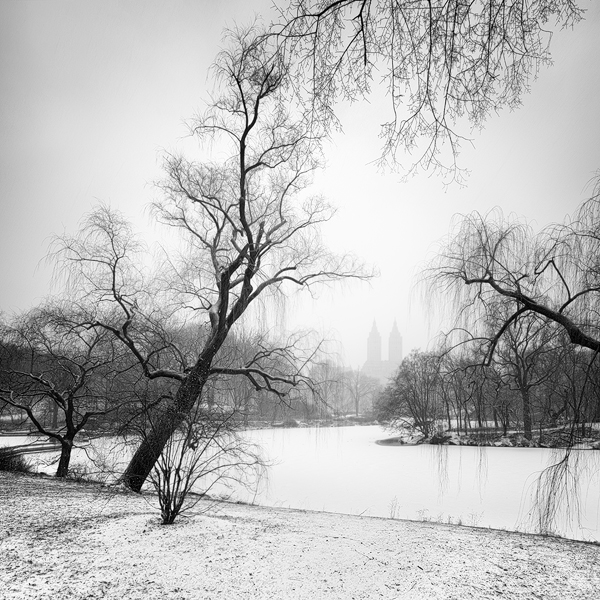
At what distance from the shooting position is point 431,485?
11664mm

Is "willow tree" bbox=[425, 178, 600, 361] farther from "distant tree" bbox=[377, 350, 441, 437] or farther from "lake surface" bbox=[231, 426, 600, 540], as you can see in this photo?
"distant tree" bbox=[377, 350, 441, 437]

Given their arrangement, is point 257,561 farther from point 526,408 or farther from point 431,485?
point 431,485

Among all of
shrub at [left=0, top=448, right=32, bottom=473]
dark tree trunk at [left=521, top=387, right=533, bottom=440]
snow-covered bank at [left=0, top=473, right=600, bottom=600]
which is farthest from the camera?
shrub at [left=0, top=448, right=32, bottom=473]

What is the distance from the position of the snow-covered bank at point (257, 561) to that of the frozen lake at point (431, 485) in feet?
5.49

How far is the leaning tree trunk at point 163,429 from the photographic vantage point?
5632 mm

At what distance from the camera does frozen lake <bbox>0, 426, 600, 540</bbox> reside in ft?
26.0

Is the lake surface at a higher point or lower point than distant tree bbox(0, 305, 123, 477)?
lower

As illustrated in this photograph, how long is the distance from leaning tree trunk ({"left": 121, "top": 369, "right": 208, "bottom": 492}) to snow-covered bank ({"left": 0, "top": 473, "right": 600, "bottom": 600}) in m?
1.05

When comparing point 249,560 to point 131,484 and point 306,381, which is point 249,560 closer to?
point 131,484

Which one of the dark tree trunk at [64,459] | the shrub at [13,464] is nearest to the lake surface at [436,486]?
the dark tree trunk at [64,459]

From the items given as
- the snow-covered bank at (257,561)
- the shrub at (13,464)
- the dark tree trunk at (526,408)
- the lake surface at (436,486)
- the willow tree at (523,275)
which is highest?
the willow tree at (523,275)

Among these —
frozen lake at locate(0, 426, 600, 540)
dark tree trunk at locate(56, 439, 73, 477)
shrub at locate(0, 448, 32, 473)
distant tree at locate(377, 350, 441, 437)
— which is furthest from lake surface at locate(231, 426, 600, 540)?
shrub at locate(0, 448, 32, 473)

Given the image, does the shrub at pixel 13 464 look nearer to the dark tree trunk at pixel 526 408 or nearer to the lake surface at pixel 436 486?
the lake surface at pixel 436 486

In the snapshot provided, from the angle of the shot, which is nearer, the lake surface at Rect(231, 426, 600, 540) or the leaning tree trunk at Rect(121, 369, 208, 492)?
the leaning tree trunk at Rect(121, 369, 208, 492)
